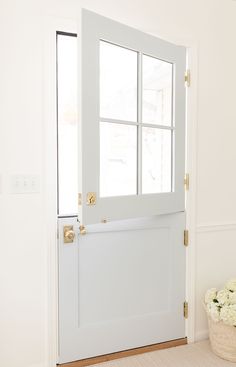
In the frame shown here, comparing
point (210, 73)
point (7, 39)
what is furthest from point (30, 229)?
point (210, 73)

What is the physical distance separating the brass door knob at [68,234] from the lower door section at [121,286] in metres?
0.02

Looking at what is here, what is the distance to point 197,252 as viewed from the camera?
2.52 meters

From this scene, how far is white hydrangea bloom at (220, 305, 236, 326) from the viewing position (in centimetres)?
220

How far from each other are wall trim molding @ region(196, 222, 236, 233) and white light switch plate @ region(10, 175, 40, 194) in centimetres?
122

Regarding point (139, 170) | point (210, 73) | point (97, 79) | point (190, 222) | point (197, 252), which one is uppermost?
point (210, 73)

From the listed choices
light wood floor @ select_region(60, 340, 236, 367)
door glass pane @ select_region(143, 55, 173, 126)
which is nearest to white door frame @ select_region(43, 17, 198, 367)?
light wood floor @ select_region(60, 340, 236, 367)

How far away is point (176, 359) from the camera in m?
2.32

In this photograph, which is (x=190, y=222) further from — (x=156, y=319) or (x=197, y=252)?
(x=156, y=319)

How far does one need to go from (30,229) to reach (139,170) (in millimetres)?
753

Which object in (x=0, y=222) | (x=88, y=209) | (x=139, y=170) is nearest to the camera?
(x=88, y=209)

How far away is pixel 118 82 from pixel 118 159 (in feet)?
1.47

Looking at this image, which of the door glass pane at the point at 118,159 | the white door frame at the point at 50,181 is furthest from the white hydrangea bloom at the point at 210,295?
the white door frame at the point at 50,181

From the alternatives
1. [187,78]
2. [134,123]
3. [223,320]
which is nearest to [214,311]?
[223,320]

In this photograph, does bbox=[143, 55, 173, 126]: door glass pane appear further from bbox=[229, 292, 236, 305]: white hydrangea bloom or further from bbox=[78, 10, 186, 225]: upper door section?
bbox=[229, 292, 236, 305]: white hydrangea bloom
